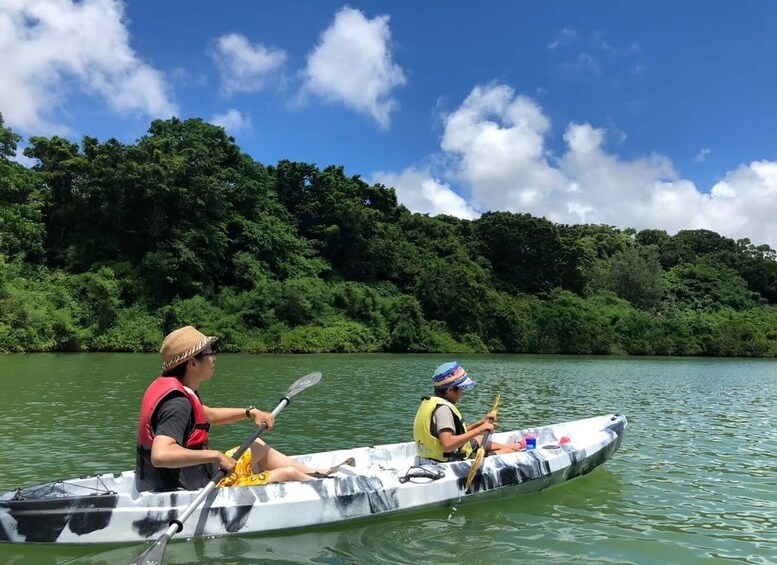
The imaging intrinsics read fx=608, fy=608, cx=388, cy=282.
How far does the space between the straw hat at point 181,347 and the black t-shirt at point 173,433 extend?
0.90 ft

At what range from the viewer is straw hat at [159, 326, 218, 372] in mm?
4777

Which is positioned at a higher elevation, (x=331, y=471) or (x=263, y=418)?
(x=263, y=418)

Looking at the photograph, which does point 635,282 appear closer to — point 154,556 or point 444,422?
point 444,422

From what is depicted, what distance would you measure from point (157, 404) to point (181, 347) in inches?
18.3

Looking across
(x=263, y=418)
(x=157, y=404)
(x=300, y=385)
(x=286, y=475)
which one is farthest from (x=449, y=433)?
(x=157, y=404)

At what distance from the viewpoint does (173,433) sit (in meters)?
4.56

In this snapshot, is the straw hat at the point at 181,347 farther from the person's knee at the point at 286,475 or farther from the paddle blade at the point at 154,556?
the person's knee at the point at 286,475

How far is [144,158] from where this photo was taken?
35.7 meters

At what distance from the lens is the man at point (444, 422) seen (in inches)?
246

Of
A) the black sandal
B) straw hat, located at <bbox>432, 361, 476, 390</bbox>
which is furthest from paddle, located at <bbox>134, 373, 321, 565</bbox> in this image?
straw hat, located at <bbox>432, 361, 476, 390</bbox>

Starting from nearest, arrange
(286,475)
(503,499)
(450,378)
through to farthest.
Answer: (286,475) < (450,378) < (503,499)

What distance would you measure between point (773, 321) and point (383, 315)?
113 ft

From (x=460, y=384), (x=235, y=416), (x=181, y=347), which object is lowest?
(x=235, y=416)

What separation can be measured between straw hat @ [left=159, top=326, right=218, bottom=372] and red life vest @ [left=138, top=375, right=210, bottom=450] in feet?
0.44
